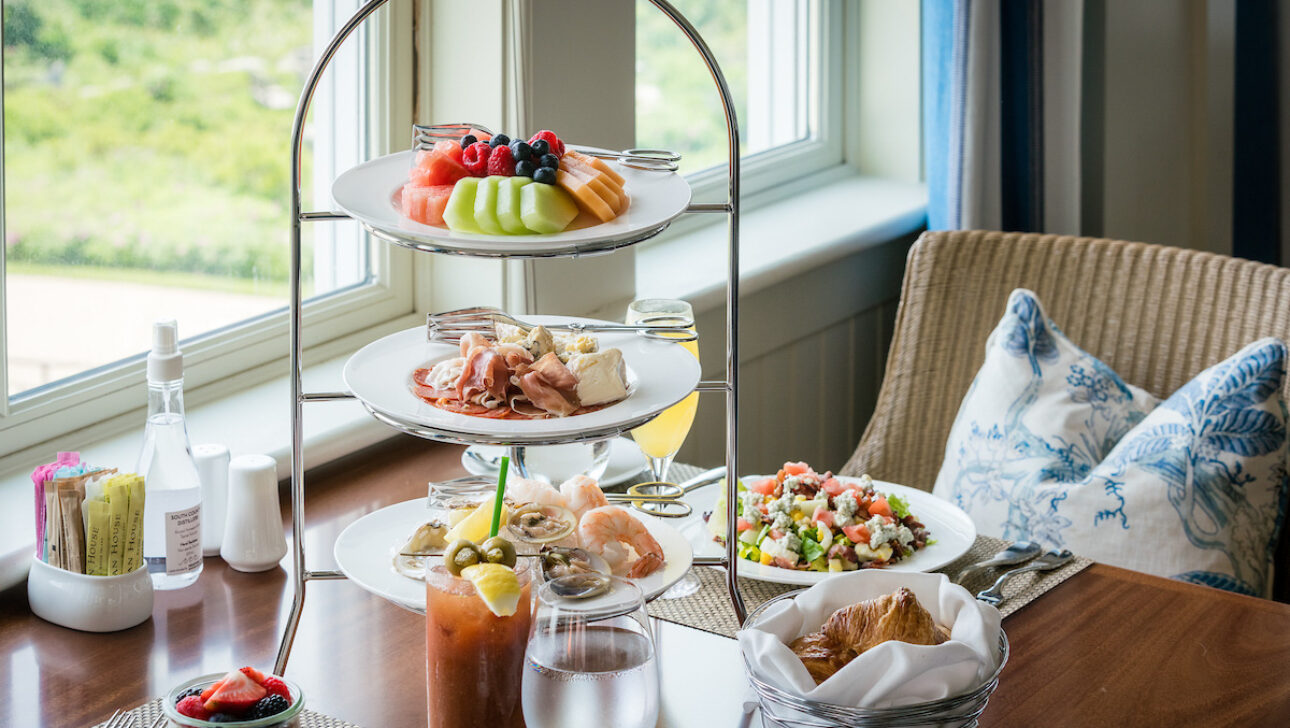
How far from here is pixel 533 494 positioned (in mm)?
1105

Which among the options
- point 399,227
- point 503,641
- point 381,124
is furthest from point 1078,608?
point 381,124

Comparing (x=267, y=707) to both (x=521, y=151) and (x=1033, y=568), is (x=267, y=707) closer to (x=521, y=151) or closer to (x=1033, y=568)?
(x=521, y=151)

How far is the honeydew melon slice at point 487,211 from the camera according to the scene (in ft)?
3.04

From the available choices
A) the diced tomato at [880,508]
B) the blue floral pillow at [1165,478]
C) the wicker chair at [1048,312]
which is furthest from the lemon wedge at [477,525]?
the wicker chair at [1048,312]

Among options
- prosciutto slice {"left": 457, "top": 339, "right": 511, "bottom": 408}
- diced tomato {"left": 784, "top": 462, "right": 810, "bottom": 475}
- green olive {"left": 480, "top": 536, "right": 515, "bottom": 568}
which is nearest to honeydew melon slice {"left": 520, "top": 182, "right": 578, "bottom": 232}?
prosciutto slice {"left": 457, "top": 339, "right": 511, "bottom": 408}

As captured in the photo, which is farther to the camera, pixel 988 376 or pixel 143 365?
pixel 988 376

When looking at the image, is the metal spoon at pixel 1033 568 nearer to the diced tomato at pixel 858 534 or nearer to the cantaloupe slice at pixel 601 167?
the diced tomato at pixel 858 534

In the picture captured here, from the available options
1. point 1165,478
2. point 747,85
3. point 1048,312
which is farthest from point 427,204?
point 747,85

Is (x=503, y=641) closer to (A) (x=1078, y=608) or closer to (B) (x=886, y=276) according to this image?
(A) (x=1078, y=608)

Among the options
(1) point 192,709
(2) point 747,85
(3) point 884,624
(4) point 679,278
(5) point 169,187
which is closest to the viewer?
(1) point 192,709

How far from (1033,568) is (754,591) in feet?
0.96

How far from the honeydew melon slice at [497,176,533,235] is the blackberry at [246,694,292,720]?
0.36 metres

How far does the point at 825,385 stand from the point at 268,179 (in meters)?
1.25

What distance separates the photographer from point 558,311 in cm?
190
